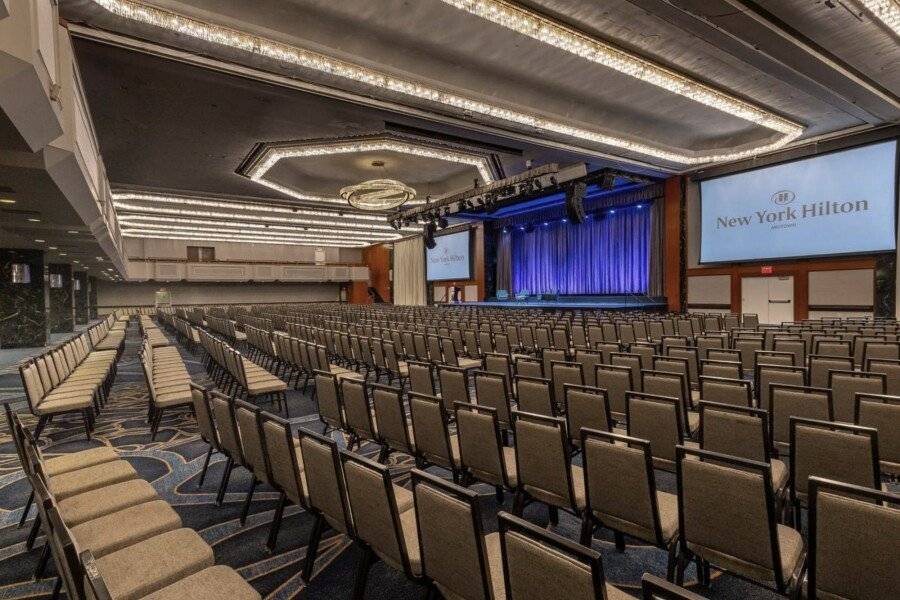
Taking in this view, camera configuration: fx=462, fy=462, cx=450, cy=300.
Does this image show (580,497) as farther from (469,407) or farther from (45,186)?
(45,186)

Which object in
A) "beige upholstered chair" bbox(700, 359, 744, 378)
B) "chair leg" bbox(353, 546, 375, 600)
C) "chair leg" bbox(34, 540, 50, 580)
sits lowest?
"chair leg" bbox(34, 540, 50, 580)

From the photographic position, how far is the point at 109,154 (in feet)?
34.1

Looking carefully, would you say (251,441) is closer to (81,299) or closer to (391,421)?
(391,421)

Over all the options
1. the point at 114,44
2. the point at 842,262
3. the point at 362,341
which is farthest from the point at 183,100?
the point at 842,262

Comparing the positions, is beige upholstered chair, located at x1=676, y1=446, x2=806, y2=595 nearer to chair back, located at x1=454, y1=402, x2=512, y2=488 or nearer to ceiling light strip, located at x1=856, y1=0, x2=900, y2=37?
chair back, located at x1=454, y1=402, x2=512, y2=488

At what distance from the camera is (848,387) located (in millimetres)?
3453

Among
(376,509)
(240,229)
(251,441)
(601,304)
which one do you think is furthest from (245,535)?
(240,229)

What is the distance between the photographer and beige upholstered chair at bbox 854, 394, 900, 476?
267 cm

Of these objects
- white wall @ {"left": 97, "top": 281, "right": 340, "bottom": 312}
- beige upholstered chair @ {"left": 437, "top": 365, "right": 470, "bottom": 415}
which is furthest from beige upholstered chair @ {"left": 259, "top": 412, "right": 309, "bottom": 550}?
white wall @ {"left": 97, "top": 281, "right": 340, "bottom": 312}

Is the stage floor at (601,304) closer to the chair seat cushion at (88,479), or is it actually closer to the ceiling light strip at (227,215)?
the ceiling light strip at (227,215)

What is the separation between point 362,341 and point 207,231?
20.6 m

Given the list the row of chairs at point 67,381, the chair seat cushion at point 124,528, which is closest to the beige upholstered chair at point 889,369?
the chair seat cushion at point 124,528

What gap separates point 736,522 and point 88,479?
10.7ft

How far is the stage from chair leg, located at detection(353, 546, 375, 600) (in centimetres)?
1398
